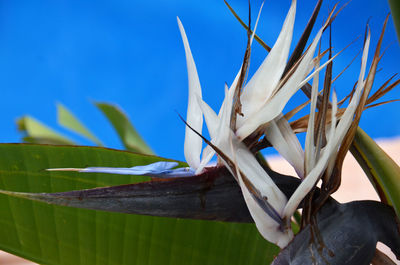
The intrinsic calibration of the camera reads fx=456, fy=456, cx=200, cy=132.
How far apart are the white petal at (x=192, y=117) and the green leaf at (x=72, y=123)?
1.14m

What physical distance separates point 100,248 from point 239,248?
0.17m

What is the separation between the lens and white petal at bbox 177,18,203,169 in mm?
342

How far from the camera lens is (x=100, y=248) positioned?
1.86ft

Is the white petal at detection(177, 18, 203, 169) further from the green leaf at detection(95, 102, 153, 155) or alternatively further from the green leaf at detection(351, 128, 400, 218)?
the green leaf at detection(95, 102, 153, 155)

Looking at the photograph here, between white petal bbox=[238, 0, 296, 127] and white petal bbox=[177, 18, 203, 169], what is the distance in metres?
0.05

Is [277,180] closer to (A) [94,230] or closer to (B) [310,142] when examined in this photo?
(B) [310,142]

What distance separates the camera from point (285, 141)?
0.31 m

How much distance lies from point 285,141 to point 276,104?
1.4 inches

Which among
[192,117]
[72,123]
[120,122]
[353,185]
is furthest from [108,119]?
[353,185]

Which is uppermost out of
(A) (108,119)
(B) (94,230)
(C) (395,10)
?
(C) (395,10)

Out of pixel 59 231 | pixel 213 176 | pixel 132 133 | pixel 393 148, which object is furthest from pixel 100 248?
pixel 393 148

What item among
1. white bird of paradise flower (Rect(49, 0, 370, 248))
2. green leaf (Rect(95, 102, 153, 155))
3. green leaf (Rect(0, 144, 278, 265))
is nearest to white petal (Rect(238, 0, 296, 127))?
white bird of paradise flower (Rect(49, 0, 370, 248))

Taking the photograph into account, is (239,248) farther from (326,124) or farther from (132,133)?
(132,133)

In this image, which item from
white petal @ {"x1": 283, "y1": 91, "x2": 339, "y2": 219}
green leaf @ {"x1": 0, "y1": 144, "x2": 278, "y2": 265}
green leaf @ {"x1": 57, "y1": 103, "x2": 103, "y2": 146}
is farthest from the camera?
green leaf @ {"x1": 57, "y1": 103, "x2": 103, "y2": 146}
